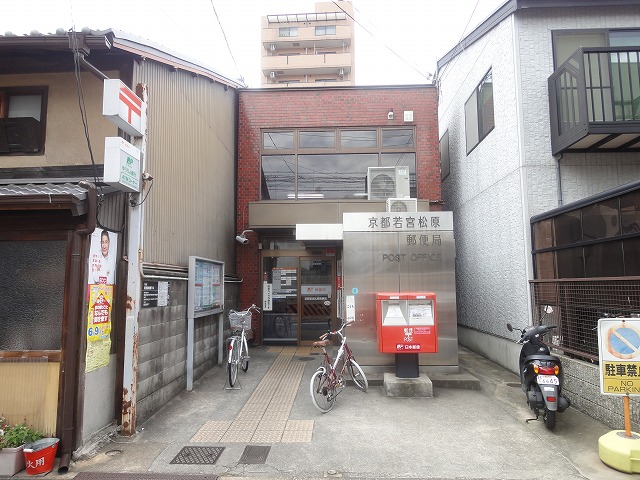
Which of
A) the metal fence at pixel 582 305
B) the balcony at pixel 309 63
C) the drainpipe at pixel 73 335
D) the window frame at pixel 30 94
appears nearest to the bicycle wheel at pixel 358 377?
the metal fence at pixel 582 305

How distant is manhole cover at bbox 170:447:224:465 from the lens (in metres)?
4.54

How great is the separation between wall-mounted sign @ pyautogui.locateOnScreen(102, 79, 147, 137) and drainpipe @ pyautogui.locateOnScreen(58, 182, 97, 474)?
2.94 ft

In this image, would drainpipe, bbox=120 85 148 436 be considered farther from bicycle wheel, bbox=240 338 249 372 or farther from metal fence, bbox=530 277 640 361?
metal fence, bbox=530 277 640 361

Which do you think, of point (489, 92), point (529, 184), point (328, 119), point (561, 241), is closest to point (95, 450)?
point (561, 241)

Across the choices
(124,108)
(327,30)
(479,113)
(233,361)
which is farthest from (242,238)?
(327,30)

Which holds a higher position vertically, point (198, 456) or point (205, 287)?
point (205, 287)

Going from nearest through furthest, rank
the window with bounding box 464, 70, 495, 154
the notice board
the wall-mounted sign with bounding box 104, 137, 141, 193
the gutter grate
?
the gutter grate
the wall-mounted sign with bounding box 104, 137, 141, 193
the notice board
the window with bounding box 464, 70, 495, 154

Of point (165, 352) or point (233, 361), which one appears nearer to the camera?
point (165, 352)

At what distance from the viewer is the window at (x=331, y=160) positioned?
Answer: 10.9 m

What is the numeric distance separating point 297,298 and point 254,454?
6.33 meters

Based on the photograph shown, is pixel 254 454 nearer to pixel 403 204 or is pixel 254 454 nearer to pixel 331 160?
pixel 403 204

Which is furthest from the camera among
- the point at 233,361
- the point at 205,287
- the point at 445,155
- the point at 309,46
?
the point at 309,46

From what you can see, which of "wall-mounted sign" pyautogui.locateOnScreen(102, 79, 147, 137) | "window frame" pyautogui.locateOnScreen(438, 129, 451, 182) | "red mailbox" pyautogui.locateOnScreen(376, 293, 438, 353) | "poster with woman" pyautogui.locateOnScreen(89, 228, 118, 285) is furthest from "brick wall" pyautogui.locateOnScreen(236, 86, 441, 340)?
"poster with woman" pyautogui.locateOnScreen(89, 228, 118, 285)

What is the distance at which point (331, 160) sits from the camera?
36.1ft
